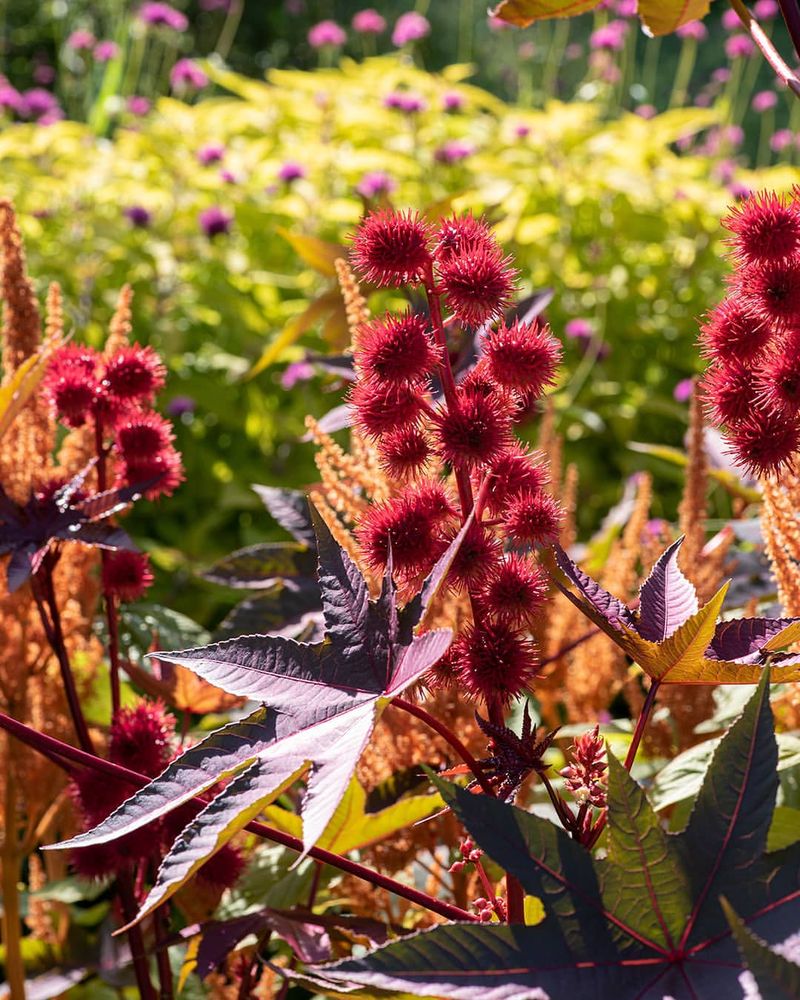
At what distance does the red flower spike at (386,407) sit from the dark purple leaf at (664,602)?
0.66 feet

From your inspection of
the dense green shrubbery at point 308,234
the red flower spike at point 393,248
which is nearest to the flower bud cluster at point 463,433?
the red flower spike at point 393,248

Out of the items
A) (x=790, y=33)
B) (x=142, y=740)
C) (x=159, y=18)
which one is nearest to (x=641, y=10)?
(x=790, y=33)

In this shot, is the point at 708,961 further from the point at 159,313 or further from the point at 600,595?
the point at 159,313

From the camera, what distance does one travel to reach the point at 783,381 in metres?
0.80

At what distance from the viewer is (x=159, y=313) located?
170 inches

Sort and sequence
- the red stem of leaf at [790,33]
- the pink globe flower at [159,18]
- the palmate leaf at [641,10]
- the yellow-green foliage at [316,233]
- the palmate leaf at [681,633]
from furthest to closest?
the pink globe flower at [159,18] < the yellow-green foliage at [316,233] < the palmate leaf at [641,10] < the red stem of leaf at [790,33] < the palmate leaf at [681,633]

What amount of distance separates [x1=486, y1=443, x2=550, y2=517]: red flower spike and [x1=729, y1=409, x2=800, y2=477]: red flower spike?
13 cm

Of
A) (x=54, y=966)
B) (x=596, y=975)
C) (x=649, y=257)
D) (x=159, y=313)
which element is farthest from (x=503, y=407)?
(x=649, y=257)

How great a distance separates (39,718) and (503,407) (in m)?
0.83

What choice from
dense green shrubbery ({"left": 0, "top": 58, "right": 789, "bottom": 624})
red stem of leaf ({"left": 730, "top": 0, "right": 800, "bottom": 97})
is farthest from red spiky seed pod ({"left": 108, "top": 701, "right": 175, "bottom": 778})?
dense green shrubbery ({"left": 0, "top": 58, "right": 789, "bottom": 624})

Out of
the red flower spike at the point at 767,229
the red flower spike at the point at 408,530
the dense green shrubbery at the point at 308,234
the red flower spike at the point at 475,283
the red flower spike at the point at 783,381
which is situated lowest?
the dense green shrubbery at the point at 308,234

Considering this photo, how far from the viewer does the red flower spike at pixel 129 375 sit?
1.12 meters

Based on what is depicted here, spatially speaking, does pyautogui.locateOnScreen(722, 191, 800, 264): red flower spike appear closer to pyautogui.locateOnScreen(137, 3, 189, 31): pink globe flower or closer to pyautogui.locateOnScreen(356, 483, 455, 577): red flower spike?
pyautogui.locateOnScreen(356, 483, 455, 577): red flower spike

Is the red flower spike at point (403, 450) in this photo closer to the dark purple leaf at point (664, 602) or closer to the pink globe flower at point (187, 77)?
the dark purple leaf at point (664, 602)
